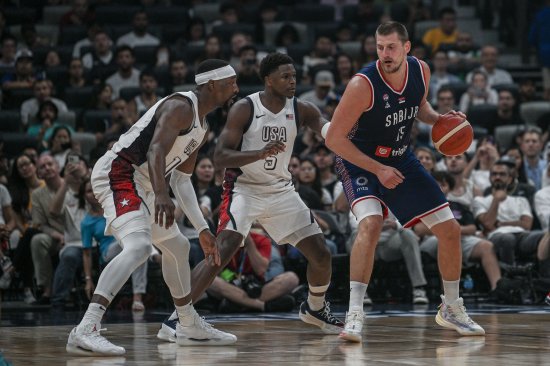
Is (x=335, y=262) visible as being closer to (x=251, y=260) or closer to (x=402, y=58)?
(x=251, y=260)

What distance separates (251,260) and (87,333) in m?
4.00

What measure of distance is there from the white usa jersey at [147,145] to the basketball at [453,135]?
1.58 meters

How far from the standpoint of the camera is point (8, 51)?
14.2 m

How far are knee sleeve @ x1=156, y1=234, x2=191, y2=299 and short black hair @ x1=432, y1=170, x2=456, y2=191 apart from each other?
4.65 metres

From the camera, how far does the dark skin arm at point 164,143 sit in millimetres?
5789

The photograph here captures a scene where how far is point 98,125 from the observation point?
491 inches

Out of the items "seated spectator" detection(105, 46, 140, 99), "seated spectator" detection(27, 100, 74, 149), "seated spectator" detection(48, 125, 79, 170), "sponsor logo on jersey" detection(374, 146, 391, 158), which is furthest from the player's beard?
"seated spectator" detection(105, 46, 140, 99)

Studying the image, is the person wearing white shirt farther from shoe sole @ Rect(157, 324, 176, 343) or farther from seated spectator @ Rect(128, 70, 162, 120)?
shoe sole @ Rect(157, 324, 176, 343)

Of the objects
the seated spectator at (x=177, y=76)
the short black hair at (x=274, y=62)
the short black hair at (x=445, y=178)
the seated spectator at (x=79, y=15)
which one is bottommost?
the short black hair at (x=445, y=178)

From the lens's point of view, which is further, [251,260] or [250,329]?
[251,260]

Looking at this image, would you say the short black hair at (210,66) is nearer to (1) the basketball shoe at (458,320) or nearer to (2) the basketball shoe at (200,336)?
(2) the basketball shoe at (200,336)

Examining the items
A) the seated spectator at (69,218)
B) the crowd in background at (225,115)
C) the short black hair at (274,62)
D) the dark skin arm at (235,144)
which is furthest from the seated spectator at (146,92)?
the short black hair at (274,62)

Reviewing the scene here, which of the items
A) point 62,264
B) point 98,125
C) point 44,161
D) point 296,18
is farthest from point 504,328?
point 296,18

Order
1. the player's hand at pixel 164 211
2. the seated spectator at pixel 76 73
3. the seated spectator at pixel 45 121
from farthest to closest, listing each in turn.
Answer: the seated spectator at pixel 76 73 → the seated spectator at pixel 45 121 → the player's hand at pixel 164 211
